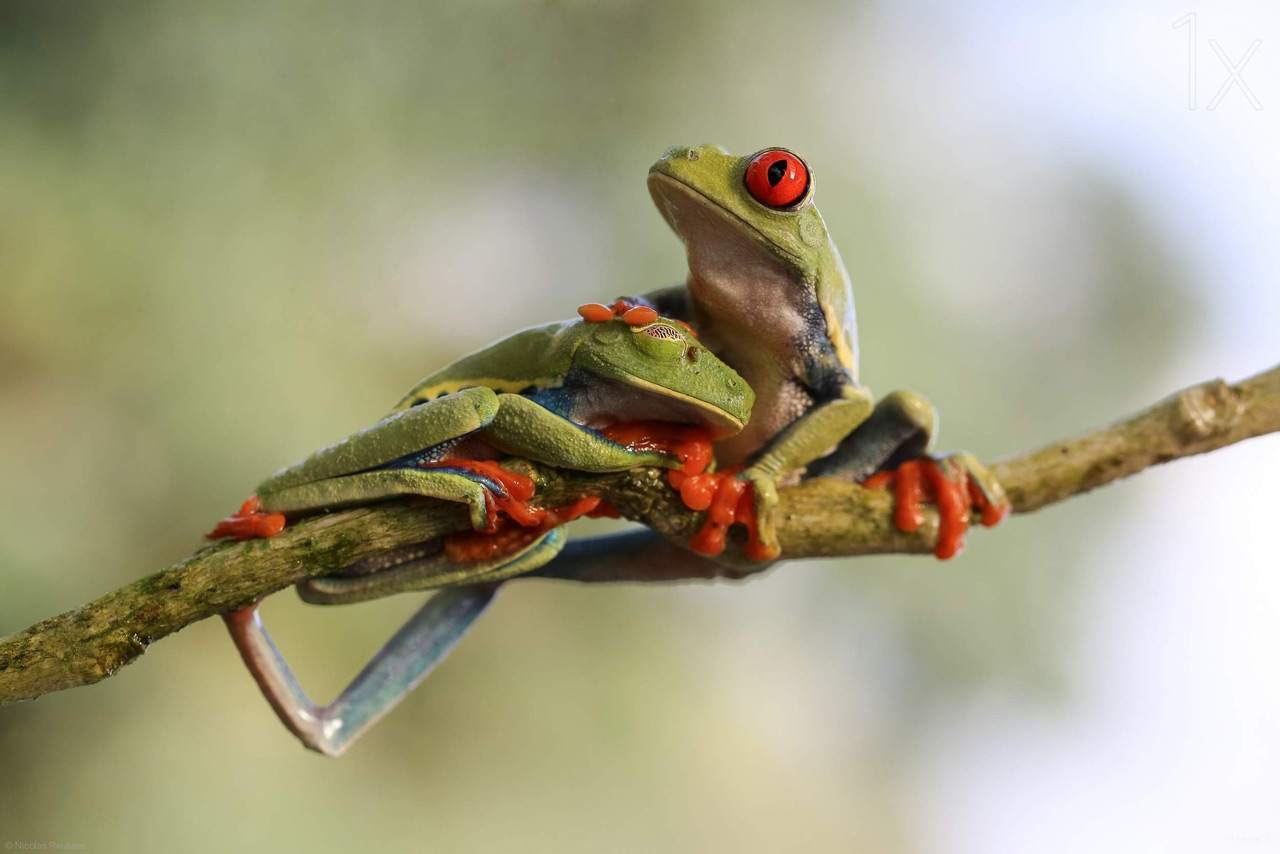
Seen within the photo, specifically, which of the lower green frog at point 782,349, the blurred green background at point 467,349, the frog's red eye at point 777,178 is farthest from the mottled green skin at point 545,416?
the blurred green background at point 467,349

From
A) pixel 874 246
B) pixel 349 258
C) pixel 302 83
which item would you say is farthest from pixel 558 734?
pixel 302 83

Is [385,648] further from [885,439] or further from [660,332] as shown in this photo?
[885,439]

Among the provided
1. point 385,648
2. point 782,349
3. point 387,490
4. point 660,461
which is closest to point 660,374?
point 660,461

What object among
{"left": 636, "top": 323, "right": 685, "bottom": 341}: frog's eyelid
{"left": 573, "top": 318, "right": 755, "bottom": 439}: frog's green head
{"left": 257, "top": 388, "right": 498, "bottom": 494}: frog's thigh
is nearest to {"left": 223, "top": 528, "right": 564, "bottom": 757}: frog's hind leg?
{"left": 257, "top": 388, "right": 498, "bottom": 494}: frog's thigh

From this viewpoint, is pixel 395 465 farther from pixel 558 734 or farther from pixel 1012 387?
pixel 1012 387

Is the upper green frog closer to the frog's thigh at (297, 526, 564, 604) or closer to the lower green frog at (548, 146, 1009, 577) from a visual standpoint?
the lower green frog at (548, 146, 1009, 577)

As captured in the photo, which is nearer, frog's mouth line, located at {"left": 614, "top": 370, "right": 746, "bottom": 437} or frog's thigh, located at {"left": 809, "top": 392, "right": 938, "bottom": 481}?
frog's mouth line, located at {"left": 614, "top": 370, "right": 746, "bottom": 437}

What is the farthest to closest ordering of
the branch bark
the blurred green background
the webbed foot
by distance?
the blurred green background, the webbed foot, the branch bark

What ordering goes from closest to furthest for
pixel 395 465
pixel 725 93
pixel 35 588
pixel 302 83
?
pixel 395 465
pixel 35 588
pixel 302 83
pixel 725 93
